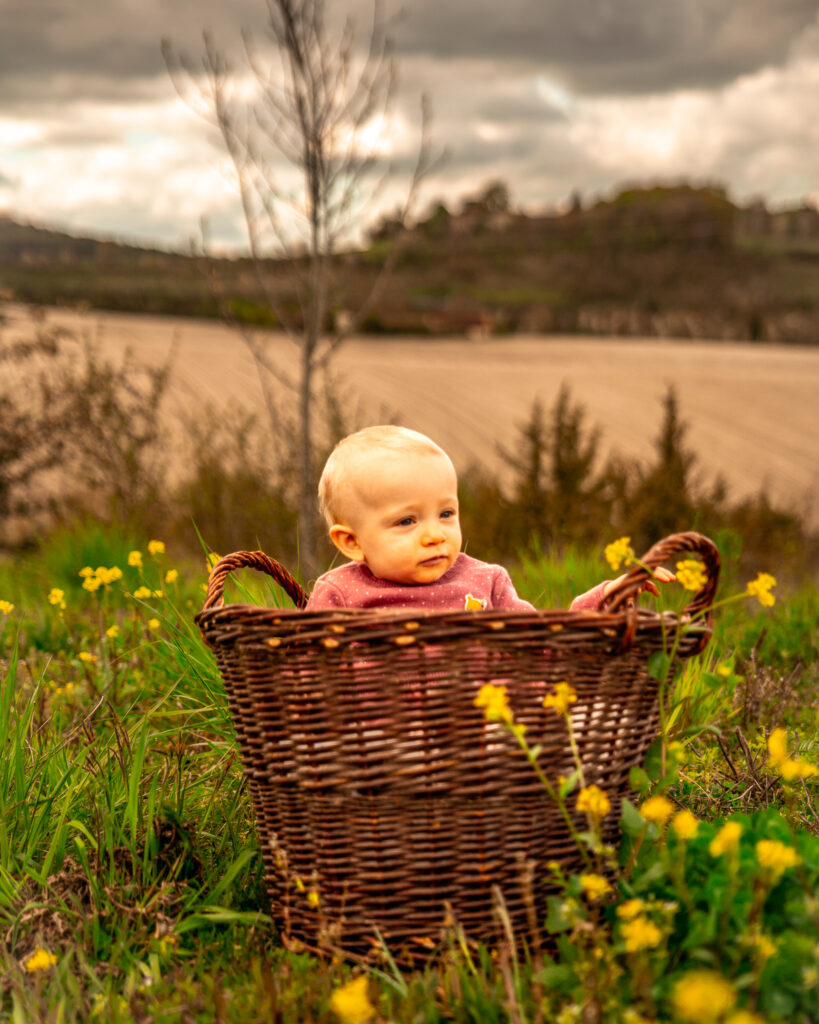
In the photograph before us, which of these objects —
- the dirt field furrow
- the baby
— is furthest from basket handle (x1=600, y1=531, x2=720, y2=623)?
the dirt field furrow

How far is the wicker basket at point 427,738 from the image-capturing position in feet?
5.79

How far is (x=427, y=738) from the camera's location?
1785 mm

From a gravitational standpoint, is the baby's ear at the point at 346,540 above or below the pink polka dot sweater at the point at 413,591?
above

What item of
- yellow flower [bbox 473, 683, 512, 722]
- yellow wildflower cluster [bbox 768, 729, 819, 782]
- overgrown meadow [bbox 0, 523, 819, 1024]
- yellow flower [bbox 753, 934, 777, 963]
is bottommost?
overgrown meadow [bbox 0, 523, 819, 1024]

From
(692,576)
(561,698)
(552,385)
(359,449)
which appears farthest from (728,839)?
(552,385)

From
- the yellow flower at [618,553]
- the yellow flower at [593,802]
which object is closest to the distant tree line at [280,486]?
the yellow flower at [618,553]

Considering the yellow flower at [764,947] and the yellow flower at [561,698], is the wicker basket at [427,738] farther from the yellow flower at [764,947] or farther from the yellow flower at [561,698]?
the yellow flower at [764,947]

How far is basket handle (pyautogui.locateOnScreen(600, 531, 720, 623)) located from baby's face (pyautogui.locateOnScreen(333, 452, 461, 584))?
0.51 meters

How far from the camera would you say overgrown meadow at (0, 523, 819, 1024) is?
155cm

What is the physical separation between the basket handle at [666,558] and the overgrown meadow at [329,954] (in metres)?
0.16

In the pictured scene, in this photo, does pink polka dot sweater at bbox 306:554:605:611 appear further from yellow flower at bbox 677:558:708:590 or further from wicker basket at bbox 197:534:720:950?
yellow flower at bbox 677:558:708:590

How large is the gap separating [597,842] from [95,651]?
122 inches

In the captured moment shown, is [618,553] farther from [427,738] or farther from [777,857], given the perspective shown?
[777,857]

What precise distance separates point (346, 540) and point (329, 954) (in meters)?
0.95
